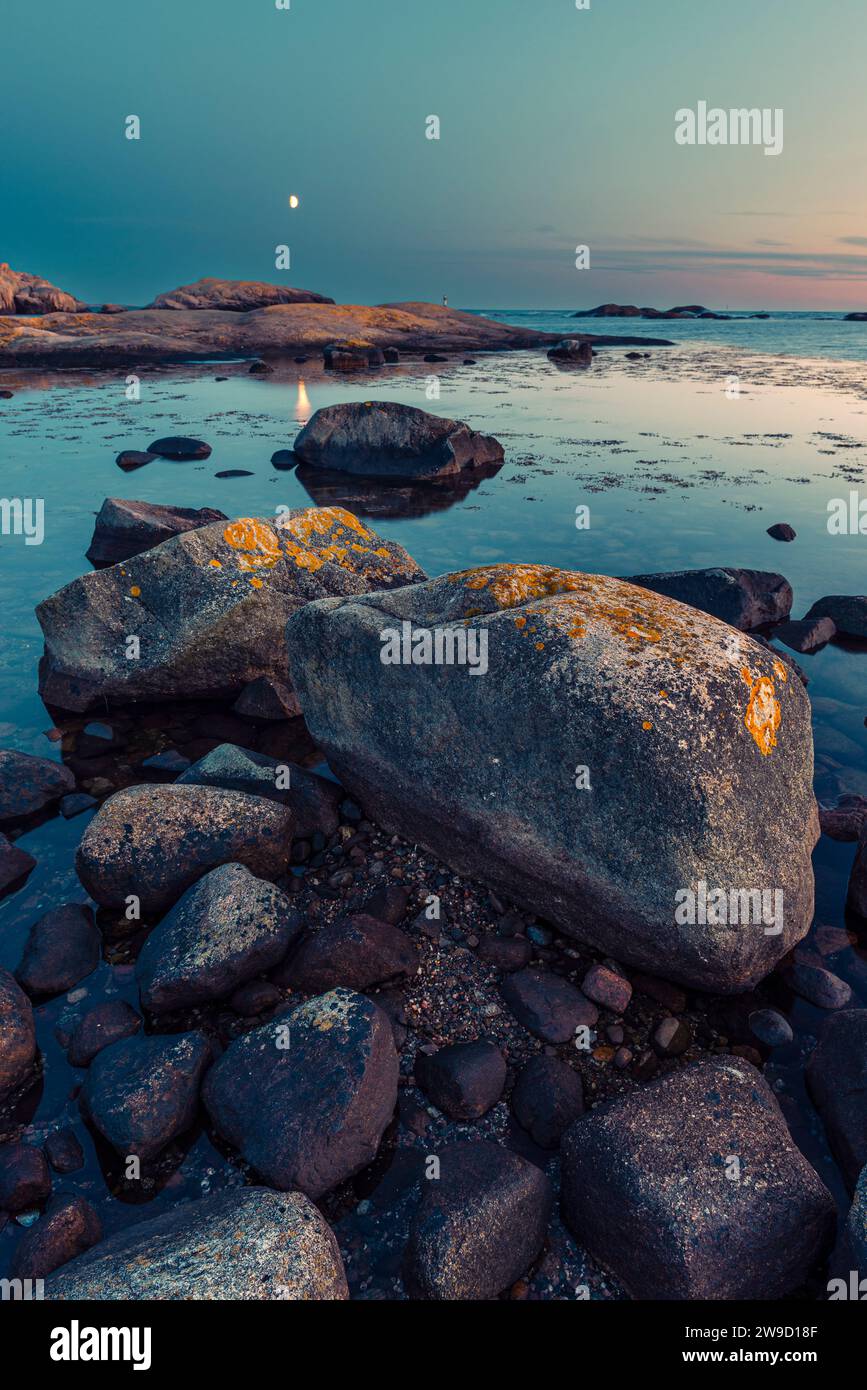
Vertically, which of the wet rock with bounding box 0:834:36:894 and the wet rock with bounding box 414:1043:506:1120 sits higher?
the wet rock with bounding box 0:834:36:894

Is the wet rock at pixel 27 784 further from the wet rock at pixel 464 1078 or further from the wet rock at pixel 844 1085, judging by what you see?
the wet rock at pixel 844 1085

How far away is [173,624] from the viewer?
1033cm

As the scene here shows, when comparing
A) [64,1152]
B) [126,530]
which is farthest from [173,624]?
[64,1152]

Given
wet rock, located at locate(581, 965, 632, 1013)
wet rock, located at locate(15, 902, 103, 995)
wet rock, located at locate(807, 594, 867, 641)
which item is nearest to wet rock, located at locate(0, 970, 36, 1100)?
wet rock, located at locate(15, 902, 103, 995)

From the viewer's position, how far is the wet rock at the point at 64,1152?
4676 mm

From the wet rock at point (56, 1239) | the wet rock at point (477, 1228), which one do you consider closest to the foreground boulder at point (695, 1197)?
the wet rock at point (477, 1228)

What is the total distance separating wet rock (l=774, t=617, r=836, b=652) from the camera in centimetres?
1208

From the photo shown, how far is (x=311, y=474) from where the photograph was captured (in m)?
24.2

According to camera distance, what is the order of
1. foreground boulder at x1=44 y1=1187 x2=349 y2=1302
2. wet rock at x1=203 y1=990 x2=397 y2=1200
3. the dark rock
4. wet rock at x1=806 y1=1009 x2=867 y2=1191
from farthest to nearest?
the dark rock
wet rock at x1=806 y1=1009 x2=867 y2=1191
wet rock at x1=203 y1=990 x2=397 y2=1200
foreground boulder at x1=44 y1=1187 x2=349 y2=1302

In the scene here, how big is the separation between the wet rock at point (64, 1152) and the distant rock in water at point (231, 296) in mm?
148960

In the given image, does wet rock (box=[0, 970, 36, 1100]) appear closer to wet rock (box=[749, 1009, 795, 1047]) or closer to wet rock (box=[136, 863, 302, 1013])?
wet rock (box=[136, 863, 302, 1013])

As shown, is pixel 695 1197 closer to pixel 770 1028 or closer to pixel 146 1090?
pixel 770 1028

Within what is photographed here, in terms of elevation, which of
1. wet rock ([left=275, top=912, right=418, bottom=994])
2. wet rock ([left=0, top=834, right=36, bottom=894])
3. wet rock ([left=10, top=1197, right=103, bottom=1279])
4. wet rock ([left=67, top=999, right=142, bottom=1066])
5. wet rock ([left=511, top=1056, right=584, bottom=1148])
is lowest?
wet rock ([left=10, top=1197, right=103, bottom=1279])

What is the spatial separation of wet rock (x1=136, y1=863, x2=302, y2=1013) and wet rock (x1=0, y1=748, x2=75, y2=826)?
2.88m
